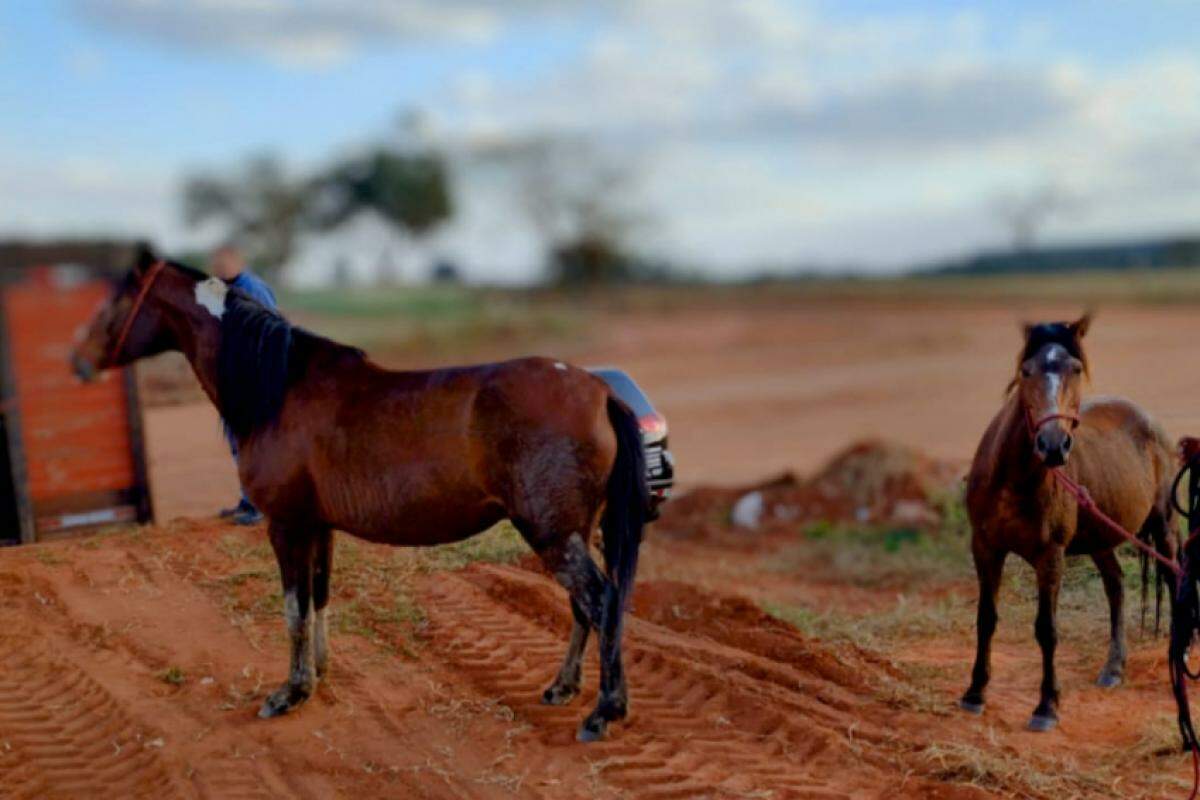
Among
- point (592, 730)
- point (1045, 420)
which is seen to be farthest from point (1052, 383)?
point (592, 730)

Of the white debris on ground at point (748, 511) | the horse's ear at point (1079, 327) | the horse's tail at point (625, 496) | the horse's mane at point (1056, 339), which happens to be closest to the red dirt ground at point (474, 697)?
the horse's tail at point (625, 496)

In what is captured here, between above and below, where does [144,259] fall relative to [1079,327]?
above

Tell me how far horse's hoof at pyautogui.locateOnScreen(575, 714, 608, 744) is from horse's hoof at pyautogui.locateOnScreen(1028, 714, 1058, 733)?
2426mm

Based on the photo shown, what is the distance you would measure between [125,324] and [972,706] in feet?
16.8

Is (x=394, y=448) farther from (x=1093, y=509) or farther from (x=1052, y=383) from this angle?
(x=1093, y=509)

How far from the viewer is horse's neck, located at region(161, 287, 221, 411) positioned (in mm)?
6031

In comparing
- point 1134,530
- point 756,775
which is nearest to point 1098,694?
point 1134,530

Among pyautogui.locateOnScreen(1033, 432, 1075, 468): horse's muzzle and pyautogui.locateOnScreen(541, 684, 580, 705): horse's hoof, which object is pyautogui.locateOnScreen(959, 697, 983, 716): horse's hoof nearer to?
pyautogui.locateOnScreen(1033, 432, 1075, 468): horse's muzzle

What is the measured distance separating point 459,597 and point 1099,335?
2818 centimetres

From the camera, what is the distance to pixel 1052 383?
5.70m

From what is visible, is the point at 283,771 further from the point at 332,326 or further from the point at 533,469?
the point at 332,326

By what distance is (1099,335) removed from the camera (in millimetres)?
31344

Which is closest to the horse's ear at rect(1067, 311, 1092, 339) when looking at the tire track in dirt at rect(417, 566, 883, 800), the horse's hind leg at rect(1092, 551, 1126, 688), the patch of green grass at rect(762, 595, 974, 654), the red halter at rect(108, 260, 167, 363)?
the horse's hind leg at rect(1092, 551, 1126, 688)

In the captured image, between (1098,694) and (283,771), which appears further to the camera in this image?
(1098,694)
